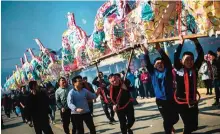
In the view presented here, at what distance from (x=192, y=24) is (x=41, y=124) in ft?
14.3

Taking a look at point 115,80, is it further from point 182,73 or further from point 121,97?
point 182,73

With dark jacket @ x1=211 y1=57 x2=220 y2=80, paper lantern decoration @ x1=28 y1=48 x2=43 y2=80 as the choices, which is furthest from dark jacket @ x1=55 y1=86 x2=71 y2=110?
paper lantern decoration @ x1=28 y1=48 x2=43 y2=80

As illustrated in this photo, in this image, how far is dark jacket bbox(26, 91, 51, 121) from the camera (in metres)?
6.87

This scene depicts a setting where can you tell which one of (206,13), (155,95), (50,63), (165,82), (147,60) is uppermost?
(50,63)

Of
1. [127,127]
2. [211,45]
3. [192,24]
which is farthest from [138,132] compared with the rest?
[211,45]

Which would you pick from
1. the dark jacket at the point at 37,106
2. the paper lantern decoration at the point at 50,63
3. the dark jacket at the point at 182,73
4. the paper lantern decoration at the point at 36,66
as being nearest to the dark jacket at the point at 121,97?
the dark jacket at the point at 182,73

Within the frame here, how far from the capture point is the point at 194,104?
5.10 metres

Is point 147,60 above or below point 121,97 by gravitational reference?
above

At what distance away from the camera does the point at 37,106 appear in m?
6.92

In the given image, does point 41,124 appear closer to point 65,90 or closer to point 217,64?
point 65,90

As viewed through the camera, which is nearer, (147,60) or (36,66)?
(147,60)

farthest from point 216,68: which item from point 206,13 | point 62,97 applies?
point 206,13

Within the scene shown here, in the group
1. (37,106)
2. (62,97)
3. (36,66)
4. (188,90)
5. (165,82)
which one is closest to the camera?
(188,90)

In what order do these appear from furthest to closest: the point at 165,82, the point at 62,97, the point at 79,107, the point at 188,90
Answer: the point at 62,97 → the point at 79,107 → the point at 165,82 → the point at 188,90
